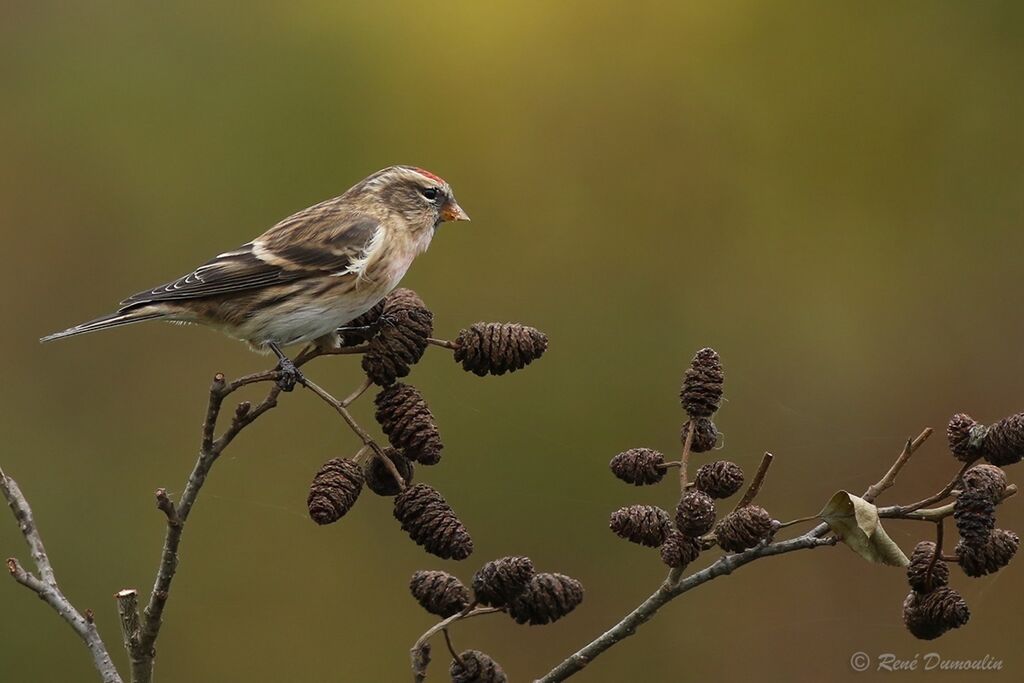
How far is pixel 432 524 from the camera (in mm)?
1967

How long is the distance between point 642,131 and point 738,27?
675mm

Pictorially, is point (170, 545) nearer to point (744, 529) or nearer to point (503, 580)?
point (503, 580)

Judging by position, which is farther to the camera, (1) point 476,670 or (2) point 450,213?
(2) point 450,213

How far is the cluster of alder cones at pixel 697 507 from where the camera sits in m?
1.79

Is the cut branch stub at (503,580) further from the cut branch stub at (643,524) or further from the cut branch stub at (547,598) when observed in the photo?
the cut branch stub at (643,524)

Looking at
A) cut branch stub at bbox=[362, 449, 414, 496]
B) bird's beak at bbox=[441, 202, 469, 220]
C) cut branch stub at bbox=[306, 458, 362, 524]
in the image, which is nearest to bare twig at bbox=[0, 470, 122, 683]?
cut branch stub at bbox=[306, 458, 362, 524]

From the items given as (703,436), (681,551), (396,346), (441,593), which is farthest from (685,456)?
(396,346)

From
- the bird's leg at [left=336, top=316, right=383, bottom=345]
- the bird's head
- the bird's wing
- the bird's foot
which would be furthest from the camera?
the bird's head

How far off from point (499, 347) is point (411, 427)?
198mm

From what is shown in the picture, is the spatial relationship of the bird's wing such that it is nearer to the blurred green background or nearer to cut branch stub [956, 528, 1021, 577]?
the blurred green background

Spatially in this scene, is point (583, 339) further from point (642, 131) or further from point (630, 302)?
point (642, 131)

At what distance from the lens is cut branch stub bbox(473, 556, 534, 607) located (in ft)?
6.02

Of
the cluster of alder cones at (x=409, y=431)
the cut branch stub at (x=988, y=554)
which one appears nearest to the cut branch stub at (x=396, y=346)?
the cluster of alder cones at (x=409, y=431)

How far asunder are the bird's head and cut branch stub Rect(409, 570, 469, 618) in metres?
1.54
